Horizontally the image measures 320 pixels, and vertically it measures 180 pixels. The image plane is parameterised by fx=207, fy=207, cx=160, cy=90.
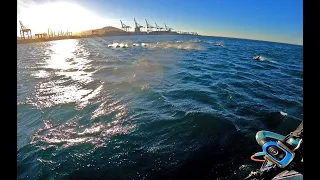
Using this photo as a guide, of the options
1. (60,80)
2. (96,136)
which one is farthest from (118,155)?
(60,80)

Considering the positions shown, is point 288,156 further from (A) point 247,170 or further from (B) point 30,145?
(B) point 30,145

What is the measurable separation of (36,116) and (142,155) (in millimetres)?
6859

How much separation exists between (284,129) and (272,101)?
467cm

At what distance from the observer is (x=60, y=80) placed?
19.0 metres

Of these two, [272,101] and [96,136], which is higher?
[272,101]

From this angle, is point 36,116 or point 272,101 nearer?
point 36,116
